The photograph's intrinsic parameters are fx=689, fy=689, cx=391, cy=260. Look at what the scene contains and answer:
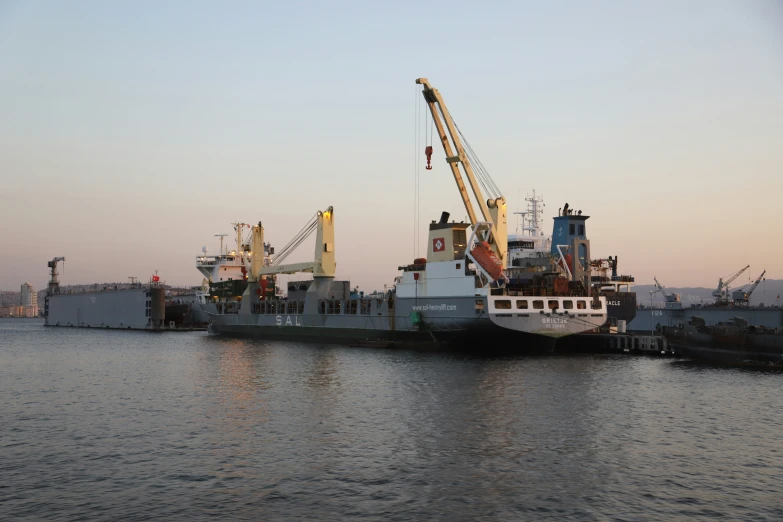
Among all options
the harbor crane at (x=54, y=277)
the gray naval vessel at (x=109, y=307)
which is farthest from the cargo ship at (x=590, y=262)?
the harbor crane at (x=54, y=277)

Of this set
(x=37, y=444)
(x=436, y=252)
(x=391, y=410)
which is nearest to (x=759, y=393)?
(x=391, y=410)

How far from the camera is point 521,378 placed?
40.4m

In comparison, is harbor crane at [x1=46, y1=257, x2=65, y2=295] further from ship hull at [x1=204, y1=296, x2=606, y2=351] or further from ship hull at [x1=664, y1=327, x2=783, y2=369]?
ship hull at [x1=664, y1=327, x2=783, y2=369]

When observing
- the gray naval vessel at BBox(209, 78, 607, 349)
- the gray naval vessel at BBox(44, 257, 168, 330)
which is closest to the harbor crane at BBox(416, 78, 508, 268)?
the gray naval vessel at BBox(209, 78, 607, 349)

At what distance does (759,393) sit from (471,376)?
15.2 metres

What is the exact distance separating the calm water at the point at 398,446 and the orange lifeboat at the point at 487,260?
1104 centimetres

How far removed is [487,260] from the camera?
53.7 m

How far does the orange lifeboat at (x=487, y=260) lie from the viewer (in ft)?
174

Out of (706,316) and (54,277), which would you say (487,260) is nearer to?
(706,316)

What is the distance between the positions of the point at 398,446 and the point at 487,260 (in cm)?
3119

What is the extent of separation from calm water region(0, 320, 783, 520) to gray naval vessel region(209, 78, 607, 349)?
10.4 meters

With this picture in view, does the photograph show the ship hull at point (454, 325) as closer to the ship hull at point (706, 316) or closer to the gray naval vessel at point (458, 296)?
the gray naval vessel at point (458, 296)

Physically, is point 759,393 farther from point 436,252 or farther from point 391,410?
point 436,252

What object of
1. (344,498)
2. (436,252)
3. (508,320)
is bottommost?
(344,498)
